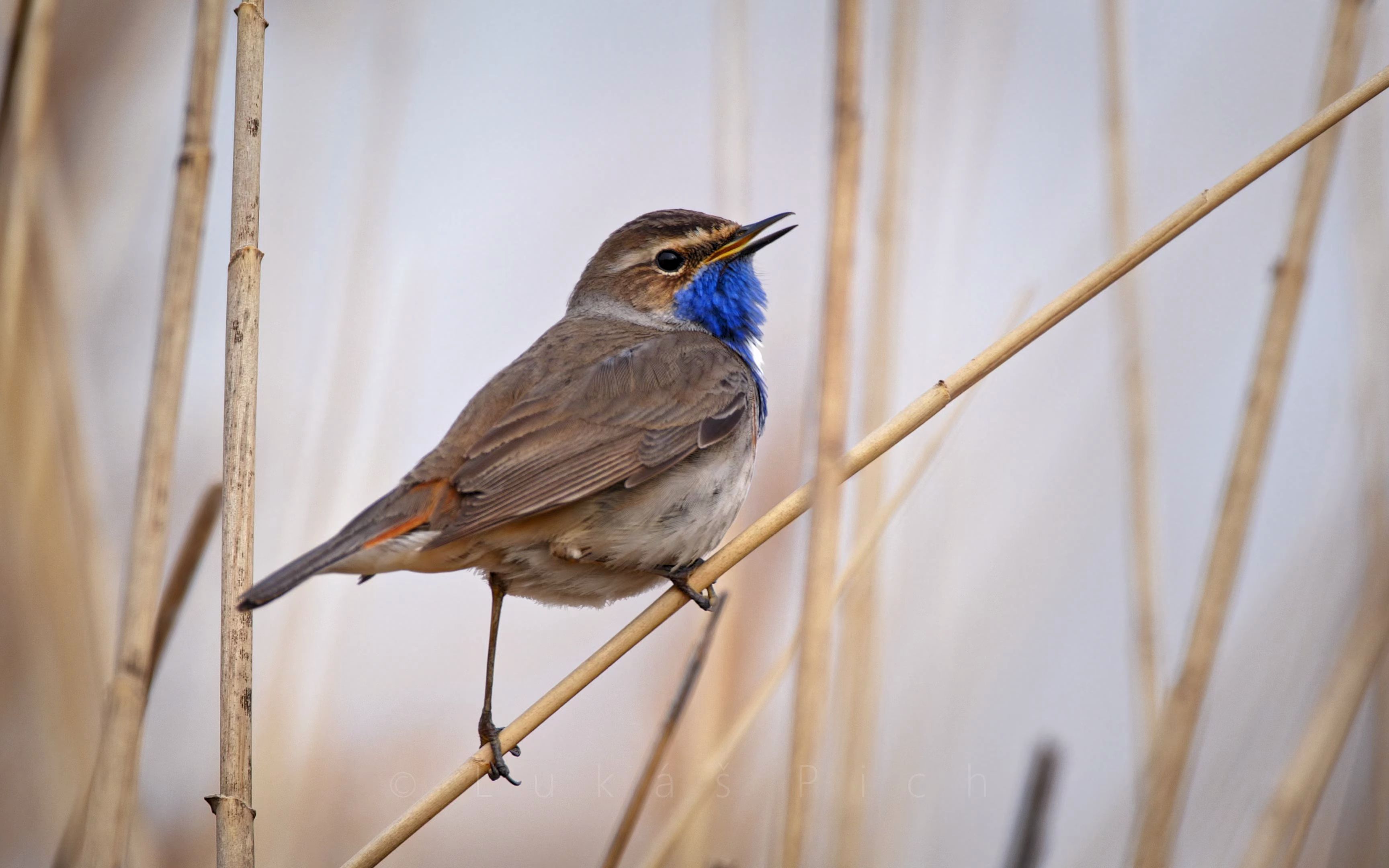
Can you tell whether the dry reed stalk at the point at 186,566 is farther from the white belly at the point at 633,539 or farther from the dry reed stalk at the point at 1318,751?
the dry reed stalk at the point at 1318,751

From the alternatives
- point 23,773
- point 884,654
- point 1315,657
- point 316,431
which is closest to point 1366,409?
point 1315,657

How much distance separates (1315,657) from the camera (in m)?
3.43

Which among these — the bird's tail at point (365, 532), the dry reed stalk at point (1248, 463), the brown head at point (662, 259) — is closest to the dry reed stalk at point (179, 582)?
the bird's tail at point (365, 532)

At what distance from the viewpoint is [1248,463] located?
2.60 metres

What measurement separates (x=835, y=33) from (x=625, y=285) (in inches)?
77.4

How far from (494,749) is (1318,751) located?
1.88m

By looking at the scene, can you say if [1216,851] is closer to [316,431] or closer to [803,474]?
[803,474]

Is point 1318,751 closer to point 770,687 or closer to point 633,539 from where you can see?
point 770,687

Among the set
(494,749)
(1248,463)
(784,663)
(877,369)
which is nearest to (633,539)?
(784,663)

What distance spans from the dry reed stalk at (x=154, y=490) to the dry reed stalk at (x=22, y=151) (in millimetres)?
671

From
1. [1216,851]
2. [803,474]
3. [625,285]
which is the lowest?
[1216,851]

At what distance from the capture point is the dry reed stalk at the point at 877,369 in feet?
9.80

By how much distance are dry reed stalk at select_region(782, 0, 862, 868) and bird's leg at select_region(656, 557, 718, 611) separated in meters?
0.68

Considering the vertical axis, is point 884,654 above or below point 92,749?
above
